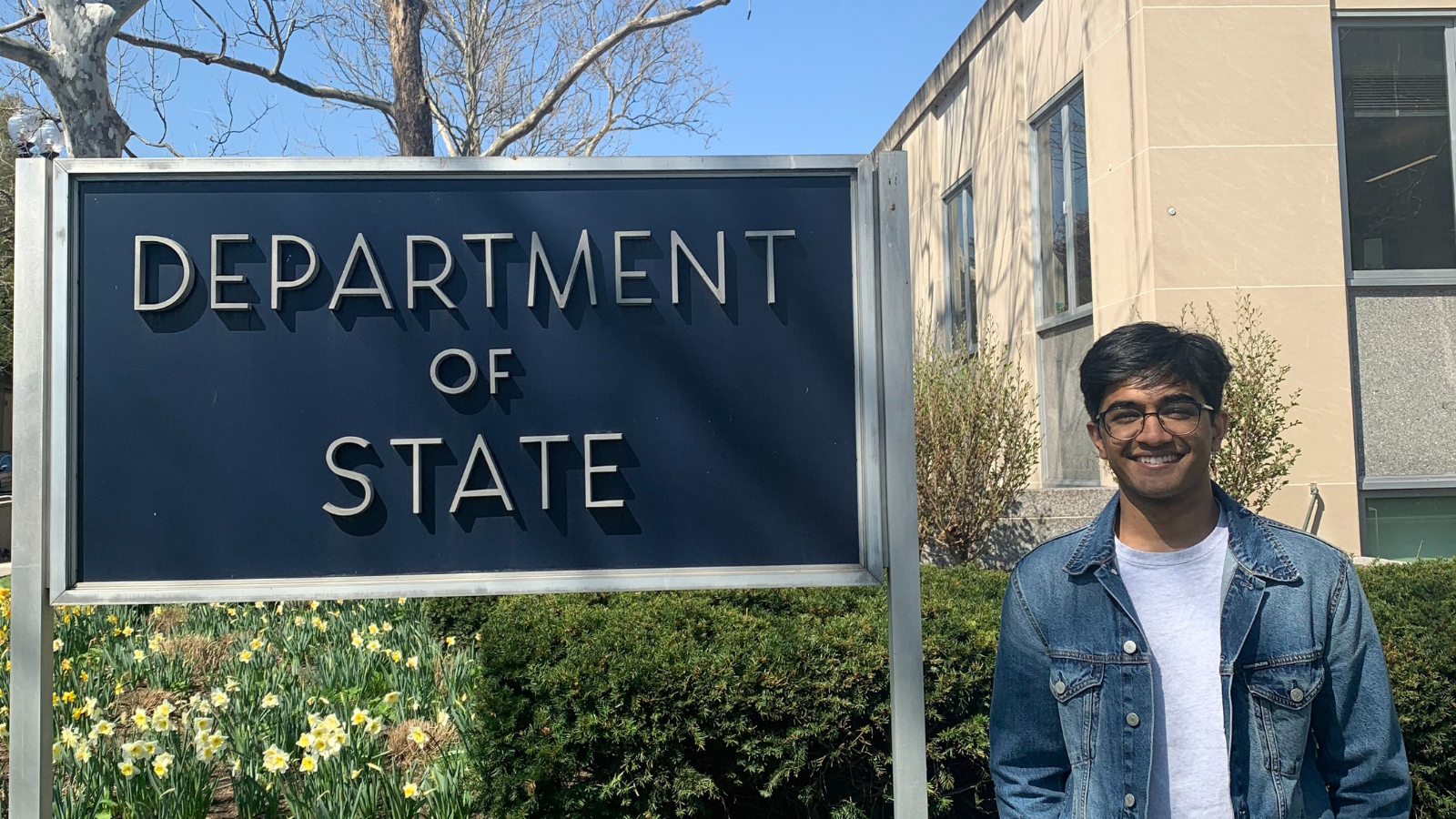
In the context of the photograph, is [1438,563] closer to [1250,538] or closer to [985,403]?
[985,403]

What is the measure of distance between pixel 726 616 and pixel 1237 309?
596 cm

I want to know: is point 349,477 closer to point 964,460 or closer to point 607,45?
point 964,460

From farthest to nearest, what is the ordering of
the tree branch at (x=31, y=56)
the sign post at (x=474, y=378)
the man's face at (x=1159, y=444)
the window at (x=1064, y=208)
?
1. the window at (x=1064, y=208)
2. the tree branch at (x=31, y=56)
3. the sign post at (x=474, y=378)
4. the man's face at (x=1159, y=444)

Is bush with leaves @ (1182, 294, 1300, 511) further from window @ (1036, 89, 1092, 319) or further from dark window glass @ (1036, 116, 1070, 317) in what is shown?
dark window glass @ (1036, 116, 1070, 317)

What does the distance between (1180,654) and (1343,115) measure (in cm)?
835

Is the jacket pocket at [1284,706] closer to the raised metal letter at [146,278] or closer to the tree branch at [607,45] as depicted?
the raised metal letter at [146,278]

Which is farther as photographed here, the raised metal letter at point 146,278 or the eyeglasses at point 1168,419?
the raised metal letter at point 146,278

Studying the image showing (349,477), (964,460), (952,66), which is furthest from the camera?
(952,66)

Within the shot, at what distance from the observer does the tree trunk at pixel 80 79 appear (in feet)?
26.5

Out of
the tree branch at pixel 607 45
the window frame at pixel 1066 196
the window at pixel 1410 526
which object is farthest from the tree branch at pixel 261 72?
the window at pixel 1410 526

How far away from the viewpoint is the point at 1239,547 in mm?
1863

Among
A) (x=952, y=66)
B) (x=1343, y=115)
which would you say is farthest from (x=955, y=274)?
(x=1343, y=115)

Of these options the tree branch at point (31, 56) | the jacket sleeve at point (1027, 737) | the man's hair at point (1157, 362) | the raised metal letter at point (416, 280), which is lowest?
the jacket sleeve at point (1027, 737)

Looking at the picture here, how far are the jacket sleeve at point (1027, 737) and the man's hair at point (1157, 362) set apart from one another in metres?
0.47
